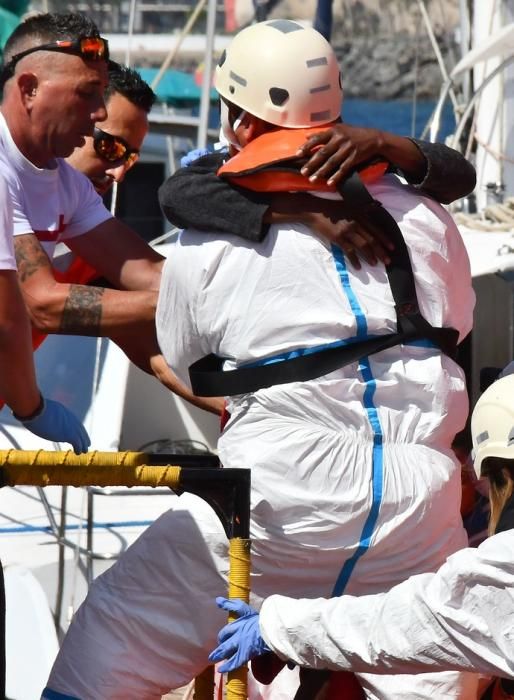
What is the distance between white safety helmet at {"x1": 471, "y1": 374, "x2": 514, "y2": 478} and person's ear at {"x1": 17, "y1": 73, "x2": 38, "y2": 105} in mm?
1463

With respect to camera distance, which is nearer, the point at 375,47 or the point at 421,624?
the point at 421,624

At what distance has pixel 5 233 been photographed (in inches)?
130

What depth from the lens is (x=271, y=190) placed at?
120 inches

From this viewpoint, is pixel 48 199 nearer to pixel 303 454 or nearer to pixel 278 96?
pixel 278 96

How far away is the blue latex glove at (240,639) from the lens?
283 centimetres

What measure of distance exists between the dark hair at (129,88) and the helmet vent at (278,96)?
2.26 metres

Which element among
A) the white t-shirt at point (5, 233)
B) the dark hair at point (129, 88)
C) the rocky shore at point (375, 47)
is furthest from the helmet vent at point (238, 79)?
the rocky shore at point (375, 47)

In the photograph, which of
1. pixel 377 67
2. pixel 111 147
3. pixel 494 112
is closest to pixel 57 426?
pixel 111 147

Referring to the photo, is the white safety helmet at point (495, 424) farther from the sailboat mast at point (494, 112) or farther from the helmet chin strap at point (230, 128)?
the sailboat mast at point (494, 112)

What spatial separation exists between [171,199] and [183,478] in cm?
61

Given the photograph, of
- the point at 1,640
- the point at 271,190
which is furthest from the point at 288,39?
the point at 1,640


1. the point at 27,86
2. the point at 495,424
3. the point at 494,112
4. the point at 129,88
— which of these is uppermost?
the point at 27,86

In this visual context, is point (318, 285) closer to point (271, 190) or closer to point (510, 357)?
point (271, 190)

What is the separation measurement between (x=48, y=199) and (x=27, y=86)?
303mm
